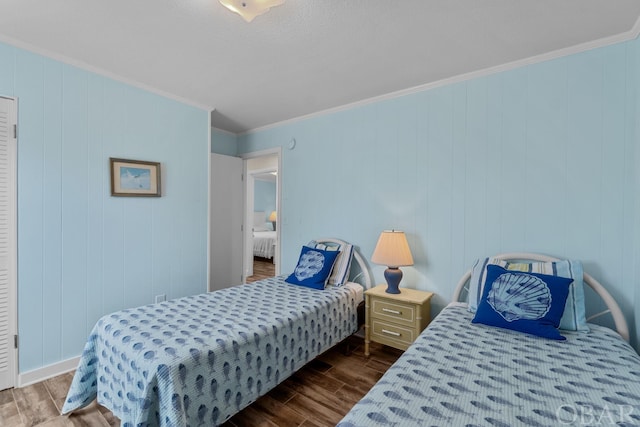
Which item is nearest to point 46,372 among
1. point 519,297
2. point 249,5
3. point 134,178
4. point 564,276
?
point 134,178

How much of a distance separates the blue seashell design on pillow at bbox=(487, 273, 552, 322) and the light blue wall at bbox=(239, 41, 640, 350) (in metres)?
0.53

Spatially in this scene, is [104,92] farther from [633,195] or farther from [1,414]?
[633,195]

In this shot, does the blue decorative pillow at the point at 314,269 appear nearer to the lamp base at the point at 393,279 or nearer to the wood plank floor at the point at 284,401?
the lamp base at the point at 393,279

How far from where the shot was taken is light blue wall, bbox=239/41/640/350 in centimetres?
201

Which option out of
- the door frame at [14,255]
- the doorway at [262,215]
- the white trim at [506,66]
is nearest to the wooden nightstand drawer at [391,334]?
the doorway at [262,215]

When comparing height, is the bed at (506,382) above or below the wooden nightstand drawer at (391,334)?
above

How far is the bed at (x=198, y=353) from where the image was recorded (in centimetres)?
147

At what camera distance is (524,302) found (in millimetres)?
1821

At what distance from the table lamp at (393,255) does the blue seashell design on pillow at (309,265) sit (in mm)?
584

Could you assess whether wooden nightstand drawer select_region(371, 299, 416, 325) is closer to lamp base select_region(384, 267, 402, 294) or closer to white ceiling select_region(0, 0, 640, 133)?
lamp base select_region(384, 267, 402, 294)

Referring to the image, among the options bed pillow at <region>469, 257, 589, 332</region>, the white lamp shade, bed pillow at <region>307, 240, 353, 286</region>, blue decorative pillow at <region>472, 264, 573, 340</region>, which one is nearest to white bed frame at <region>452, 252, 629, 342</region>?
bed pillow at <region>469, 257, 589, 332</region>

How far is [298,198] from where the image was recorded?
3730 mm

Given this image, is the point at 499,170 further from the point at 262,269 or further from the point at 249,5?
the point at 262,269

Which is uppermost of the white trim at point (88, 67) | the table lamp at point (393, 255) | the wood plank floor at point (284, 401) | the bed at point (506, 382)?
the white trim at point (88, 67)
